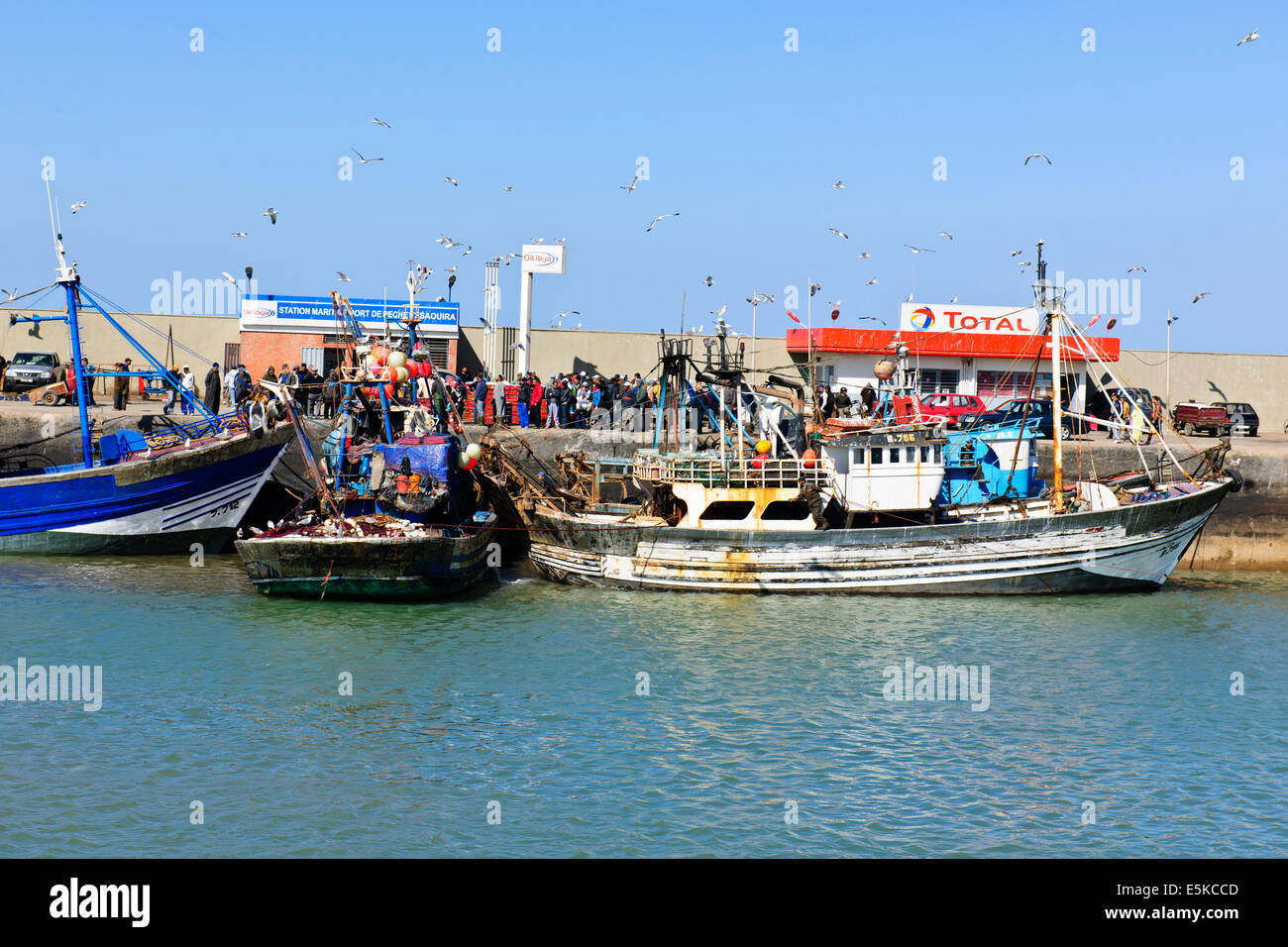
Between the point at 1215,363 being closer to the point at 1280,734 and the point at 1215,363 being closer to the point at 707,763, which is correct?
the point at 1280,734

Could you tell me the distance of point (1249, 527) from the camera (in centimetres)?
2802

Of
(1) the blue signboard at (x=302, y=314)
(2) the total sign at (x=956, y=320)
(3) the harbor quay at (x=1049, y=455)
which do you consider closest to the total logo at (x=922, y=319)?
(2) the total sign at (x=956, y=320)

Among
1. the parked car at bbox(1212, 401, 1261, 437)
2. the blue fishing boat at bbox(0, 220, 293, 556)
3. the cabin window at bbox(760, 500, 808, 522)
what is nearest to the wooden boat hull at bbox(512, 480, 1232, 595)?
the cabin window at bbox(760, 500, 808, 522)

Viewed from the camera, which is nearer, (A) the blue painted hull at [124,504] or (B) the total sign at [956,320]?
(A) the blue painted hull at [124,504]

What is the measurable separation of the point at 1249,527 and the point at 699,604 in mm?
13887

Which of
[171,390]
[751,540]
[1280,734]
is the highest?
[171,390]

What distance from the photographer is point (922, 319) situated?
39.6 meters

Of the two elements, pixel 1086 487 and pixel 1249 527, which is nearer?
pixel 1086 487

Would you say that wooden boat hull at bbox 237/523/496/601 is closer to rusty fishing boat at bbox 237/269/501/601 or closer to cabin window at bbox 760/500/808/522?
rusty fishing boat at bbox 237/269/501/601

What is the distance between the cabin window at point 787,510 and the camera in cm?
2417

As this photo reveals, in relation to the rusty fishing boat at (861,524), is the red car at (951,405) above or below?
above

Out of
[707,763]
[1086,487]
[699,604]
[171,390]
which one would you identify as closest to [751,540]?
[699,604]

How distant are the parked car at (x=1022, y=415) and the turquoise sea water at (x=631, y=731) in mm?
6142

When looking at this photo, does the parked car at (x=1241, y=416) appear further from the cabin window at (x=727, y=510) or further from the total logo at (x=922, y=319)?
the cabin window at (x=727, y=510)
